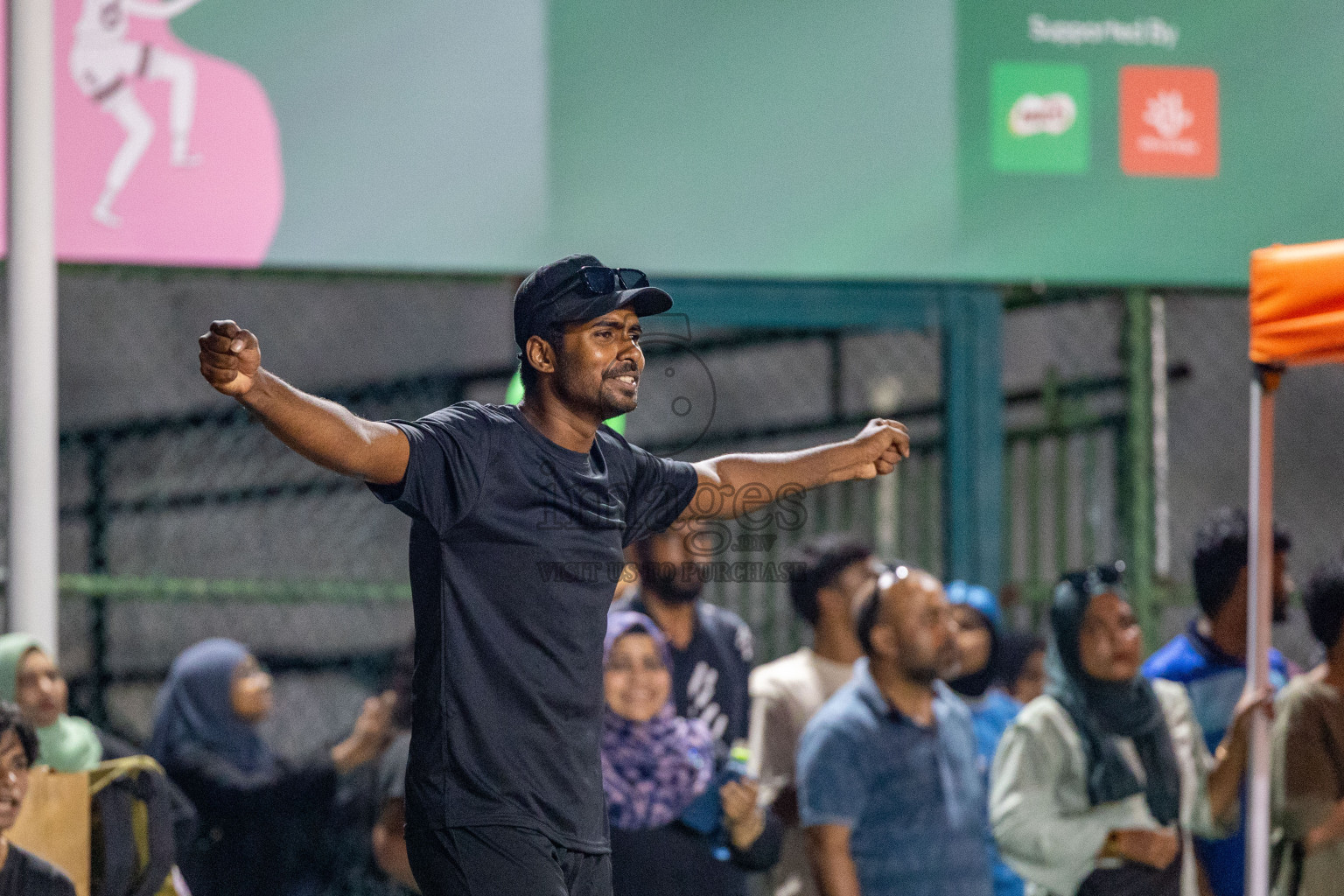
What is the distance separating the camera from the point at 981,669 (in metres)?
5.21

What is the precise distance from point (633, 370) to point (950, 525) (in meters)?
3.43

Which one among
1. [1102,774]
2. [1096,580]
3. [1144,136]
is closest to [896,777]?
[1102,774]

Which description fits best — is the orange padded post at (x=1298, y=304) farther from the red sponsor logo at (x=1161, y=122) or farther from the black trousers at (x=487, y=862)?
the black trousers at (x=487, y=862)

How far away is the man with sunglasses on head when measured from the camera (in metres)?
2.56

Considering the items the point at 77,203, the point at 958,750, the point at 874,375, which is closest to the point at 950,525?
the point at 874,375

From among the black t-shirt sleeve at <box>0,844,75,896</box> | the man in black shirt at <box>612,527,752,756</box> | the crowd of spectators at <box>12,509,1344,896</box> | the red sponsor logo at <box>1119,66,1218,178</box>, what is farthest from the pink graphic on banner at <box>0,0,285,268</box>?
the red sponsor logo at <box>1119,66,1218,178</box>

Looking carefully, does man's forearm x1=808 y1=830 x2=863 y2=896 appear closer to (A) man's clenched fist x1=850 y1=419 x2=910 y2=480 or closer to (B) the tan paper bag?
(A) man's clenched fist x1=850 y1=419 x2=910 y2=480

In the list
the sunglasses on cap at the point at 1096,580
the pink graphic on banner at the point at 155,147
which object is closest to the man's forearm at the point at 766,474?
the sunglasses on cap at the point at 1096,580

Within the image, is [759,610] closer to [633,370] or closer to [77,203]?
[77,203]

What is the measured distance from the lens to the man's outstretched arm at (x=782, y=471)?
3.11 metres

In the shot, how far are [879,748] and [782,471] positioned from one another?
1.41 meters

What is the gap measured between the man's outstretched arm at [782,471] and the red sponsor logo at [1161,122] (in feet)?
10.8

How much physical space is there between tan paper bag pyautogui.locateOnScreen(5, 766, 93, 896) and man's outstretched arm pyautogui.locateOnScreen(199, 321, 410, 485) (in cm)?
179

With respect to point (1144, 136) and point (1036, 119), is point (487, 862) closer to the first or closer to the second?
point (1036, 119)
